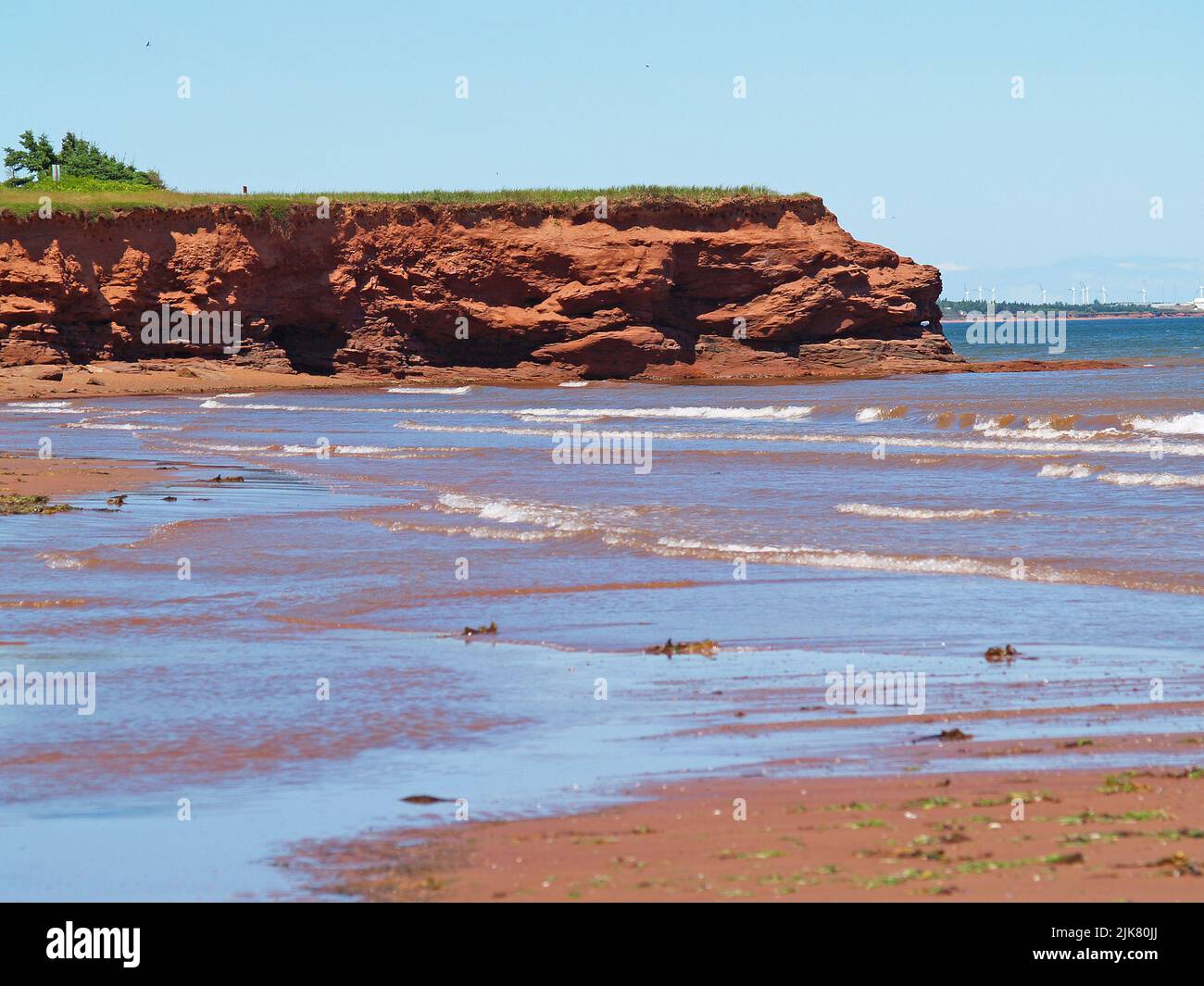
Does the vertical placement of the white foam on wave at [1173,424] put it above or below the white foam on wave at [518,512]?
above

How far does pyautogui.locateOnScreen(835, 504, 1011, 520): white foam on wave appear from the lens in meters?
15.5

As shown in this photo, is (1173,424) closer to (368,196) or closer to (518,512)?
(518,512)

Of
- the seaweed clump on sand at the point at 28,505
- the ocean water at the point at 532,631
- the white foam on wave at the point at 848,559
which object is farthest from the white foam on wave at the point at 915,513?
the seaweed clump on sand at the point at 28,505

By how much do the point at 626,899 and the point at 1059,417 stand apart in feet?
84.1

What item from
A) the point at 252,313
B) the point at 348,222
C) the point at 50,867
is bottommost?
the point at 50,867

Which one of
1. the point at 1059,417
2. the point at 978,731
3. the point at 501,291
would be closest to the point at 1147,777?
the point at 978,731

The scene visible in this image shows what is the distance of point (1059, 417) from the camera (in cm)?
2844

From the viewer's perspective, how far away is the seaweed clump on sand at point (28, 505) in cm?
1680

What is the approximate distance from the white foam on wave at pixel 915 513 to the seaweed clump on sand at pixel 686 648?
6.97m

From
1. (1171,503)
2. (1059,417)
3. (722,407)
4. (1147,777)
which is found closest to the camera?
(1147,777)

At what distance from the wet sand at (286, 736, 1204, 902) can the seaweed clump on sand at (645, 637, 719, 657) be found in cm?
294

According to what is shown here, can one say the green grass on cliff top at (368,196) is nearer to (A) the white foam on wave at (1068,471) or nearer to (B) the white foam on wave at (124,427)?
(B) the white foam on wave at (124,427)

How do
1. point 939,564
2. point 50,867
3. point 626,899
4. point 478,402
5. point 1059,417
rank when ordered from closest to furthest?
point 626,899 < point 50,867 < point 939,564 < point 1059,417 < point 478,402

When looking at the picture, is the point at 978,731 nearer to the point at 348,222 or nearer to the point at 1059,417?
the point at 1059,417
